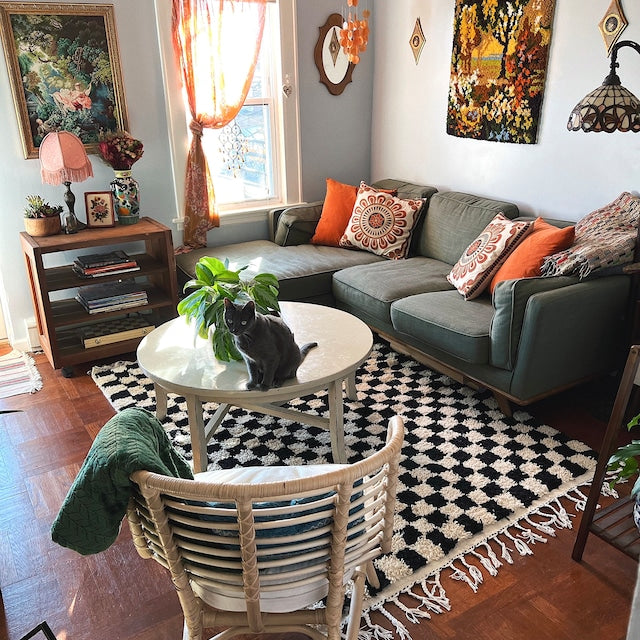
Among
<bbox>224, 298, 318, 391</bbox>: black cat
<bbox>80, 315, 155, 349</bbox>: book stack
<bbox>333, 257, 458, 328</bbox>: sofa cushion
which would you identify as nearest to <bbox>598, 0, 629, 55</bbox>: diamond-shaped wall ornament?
<bbox>333, 257, 458, 328</bbox>: sofa cushion

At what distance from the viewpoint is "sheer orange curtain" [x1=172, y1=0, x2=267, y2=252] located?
3615 mm

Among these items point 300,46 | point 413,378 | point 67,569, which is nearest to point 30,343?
point 67,569

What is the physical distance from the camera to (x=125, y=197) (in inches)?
139

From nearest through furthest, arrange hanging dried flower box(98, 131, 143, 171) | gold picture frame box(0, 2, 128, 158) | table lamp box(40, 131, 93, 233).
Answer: table lamp box(40, 131, 93, 233)
gold picture frame box(0, 2, 128, 158)
hanging dried flower box(98, 131, 143, 171)

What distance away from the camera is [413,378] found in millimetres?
3146

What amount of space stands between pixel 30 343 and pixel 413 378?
224 centimetres

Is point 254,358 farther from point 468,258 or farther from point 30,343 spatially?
point 30,343

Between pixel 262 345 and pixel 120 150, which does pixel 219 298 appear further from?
pixel 120 150

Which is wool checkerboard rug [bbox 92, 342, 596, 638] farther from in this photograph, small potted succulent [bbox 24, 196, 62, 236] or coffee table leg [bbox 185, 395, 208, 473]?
small potted succulent [bbox 24, 196, 62, 236]

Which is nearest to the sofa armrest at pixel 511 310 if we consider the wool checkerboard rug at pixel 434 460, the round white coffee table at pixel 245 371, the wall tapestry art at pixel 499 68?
the wool checkerboard rug at pixel 434 460

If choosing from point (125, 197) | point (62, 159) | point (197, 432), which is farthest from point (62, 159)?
point (197, 432)

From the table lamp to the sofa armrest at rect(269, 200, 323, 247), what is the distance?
4.14 ft

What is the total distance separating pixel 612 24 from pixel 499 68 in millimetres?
685

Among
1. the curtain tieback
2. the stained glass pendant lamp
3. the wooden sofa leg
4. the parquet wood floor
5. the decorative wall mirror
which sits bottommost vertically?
the parquet wood floor
